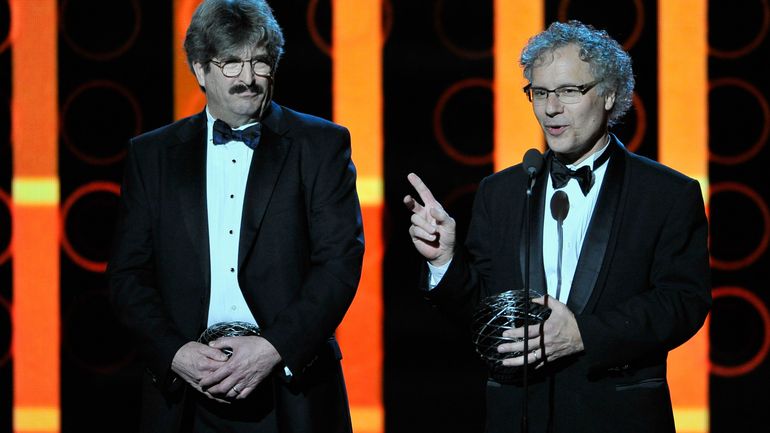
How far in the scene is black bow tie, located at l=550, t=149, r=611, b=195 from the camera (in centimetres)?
277

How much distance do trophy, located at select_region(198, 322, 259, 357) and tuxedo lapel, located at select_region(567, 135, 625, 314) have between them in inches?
33.0

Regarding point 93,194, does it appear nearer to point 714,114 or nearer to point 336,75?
point 336,75

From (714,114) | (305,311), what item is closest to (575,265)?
(305,311)

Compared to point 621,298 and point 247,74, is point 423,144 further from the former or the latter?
point 621,298

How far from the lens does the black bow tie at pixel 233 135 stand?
290cm

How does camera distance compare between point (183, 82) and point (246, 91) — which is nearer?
point (246, 91)

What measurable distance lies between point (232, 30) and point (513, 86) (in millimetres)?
1764

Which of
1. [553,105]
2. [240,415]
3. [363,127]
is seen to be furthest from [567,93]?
[363,127]

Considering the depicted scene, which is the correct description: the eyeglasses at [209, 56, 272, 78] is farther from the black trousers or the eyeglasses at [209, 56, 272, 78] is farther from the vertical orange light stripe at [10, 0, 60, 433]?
the vertical orange light stripe at [10, 0, 60, 433]

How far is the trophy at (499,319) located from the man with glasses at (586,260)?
0.09 feet

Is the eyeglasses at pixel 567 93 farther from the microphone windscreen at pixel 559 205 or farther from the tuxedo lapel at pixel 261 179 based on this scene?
the tuxedo lapel at pixel 261 179

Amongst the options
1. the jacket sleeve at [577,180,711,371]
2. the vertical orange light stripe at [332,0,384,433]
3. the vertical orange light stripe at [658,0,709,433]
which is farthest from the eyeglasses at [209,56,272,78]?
the vertical orange light stripe at [658,0,709,433]

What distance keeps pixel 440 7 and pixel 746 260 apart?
1703mm

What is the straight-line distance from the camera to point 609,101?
2.82 m
